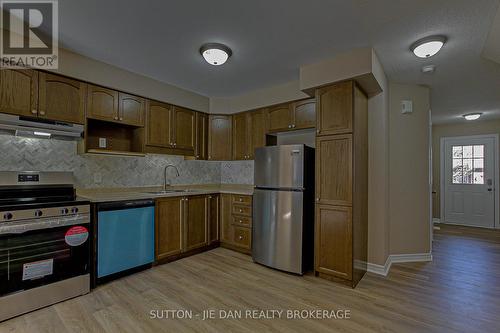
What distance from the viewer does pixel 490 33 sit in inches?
90.0

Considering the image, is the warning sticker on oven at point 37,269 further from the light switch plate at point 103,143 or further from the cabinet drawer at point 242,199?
the cabinet drawer at point 242,199

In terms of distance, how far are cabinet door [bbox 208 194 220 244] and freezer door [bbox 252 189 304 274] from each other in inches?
32.9

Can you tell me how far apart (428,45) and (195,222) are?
11.4ft

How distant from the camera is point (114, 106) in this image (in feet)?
10.3

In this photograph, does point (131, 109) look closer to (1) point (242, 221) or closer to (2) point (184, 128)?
(2) point (184, 128)

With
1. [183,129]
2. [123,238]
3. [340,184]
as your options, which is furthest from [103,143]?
[340,184]

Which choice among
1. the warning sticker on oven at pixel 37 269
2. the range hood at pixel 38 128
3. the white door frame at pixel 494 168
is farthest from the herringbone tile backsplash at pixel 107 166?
the white door frame at pixel 494 168

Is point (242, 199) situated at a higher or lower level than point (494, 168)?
lower

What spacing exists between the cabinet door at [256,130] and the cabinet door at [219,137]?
1.39ft

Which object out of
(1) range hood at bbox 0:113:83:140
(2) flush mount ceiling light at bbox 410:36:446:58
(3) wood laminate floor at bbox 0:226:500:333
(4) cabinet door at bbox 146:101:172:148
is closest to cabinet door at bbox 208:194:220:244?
(3) wood laminate floor at bbox 0:226:500:333

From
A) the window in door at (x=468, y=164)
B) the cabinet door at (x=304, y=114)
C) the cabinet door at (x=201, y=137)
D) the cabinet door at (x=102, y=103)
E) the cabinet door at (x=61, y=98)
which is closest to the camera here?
the cabinet door at (x=61, y=98)

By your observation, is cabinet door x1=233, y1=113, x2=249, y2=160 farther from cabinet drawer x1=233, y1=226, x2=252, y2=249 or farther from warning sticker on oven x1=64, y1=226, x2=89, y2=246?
warning sticker on oven x1=64, y1=226, x2=89, y2=246

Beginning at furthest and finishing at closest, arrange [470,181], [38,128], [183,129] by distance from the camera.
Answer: [470,181] → [183,129] → [38,128]

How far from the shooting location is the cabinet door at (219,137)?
434 centimetres
